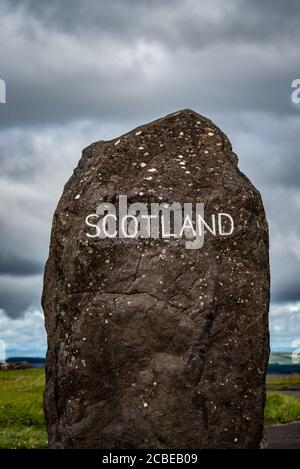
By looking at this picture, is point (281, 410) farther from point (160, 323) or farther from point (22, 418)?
point (160, 323)

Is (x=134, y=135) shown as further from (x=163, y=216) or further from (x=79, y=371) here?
(x=79, y=371)

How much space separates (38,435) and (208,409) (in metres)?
8.90

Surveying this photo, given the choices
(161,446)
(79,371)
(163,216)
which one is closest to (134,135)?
(163,216)

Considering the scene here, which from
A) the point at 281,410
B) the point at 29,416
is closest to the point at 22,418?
the point at 29,416

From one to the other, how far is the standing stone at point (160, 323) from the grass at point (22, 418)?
6.28 metres

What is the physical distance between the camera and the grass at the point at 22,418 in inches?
713

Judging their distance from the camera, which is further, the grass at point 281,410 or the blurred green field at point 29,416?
the grass at point 281,410

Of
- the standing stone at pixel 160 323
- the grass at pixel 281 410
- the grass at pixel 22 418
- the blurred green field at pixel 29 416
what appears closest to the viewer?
the standing stone at pixel 160 323

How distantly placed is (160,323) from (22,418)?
1213 centimetres

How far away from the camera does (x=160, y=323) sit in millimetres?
11367

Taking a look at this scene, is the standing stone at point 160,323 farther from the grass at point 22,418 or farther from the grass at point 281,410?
the grass at point 281,410

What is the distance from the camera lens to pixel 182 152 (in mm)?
12656

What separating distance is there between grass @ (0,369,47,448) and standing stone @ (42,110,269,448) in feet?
20.6

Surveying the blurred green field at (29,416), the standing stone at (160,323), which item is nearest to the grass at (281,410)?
the blurred green field at (29,416)
